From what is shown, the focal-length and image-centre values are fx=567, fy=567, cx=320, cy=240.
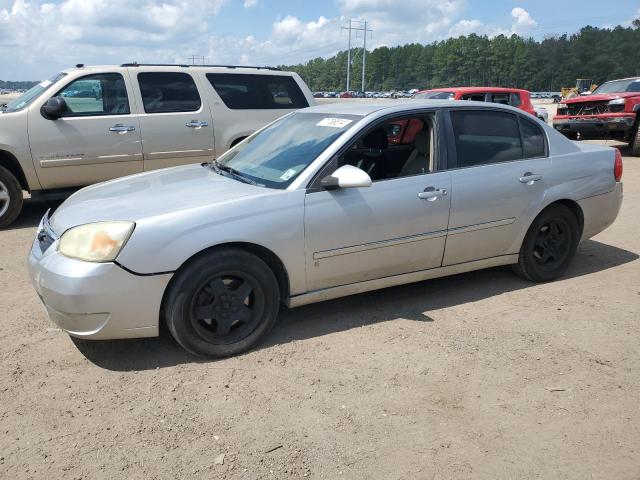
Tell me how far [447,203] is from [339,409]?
184cm

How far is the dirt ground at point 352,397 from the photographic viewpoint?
8.54 feet

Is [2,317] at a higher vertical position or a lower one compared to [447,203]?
lower

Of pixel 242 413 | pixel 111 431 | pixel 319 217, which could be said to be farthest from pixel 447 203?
pixel 111 431

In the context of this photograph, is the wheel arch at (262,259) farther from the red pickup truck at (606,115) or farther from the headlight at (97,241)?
the red pickup truck at (606,115)

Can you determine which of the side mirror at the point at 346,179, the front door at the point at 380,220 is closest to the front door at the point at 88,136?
the front door at the point at 380,220

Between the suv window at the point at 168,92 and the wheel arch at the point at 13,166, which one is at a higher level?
the suv window at the point at 168,92

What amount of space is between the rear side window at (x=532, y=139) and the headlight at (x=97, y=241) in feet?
10.5

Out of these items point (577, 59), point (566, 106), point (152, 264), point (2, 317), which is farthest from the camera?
point (577, 59)

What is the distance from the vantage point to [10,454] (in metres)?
2.64

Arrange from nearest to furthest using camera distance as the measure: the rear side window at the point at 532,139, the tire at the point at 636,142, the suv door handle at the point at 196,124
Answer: the rear side window at the point at 532,139
the suv door handle at the point at 196,124
the tire at the point at 636,142

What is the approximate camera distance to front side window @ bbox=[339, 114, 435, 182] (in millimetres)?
4105

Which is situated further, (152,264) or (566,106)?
(566,106)

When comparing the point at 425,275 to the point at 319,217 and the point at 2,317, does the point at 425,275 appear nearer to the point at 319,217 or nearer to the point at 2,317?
the point at 319,217

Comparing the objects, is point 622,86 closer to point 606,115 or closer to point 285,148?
point 606,115
